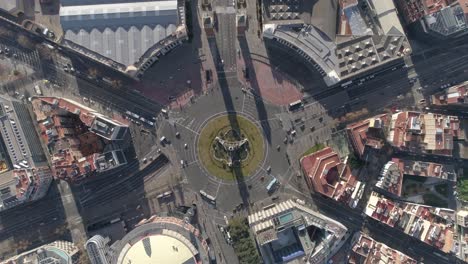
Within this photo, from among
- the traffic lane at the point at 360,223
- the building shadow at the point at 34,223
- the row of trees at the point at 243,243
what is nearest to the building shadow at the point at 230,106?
the row of trees at the point at 243,243

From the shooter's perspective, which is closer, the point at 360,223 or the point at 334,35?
the point at 334,35

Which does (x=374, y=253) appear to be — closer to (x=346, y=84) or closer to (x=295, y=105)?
(x=295, y=105)

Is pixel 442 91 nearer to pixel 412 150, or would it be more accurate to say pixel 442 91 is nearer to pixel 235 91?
pixel 412 150

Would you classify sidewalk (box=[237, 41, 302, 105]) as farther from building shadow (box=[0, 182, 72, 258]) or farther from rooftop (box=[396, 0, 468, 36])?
building shadow (box=[0, 182, 72, 258])

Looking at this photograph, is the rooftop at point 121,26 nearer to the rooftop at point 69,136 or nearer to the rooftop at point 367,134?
the rooftop at point 69,136

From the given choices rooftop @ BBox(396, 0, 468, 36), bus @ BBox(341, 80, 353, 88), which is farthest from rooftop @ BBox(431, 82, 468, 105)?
bus @ BBox(341, 80, 353, 88)

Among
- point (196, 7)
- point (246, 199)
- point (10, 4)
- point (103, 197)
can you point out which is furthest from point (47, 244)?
point (196, 7)

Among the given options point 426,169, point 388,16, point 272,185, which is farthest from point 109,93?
point 426,169
